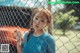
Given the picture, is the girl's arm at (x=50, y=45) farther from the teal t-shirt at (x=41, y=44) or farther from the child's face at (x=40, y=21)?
the child's face at (x=40, y=21)

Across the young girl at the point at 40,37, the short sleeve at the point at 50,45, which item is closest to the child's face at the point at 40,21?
the young girl at the point at 40,37

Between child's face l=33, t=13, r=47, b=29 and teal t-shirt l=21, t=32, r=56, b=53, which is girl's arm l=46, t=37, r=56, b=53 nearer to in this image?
teal t-shirt l=21, t=32, r=56, b=53

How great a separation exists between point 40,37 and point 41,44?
61 mm

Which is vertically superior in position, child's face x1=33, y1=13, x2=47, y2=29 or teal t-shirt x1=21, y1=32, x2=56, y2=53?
child's face x1=33, y1=13, x2=47, y2=29

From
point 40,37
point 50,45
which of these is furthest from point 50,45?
point 40,37

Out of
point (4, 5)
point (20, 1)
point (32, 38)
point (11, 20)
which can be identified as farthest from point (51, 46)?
point (4, 5)

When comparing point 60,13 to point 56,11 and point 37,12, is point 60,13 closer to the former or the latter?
point 56,11

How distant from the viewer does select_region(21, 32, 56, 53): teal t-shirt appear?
2299mm

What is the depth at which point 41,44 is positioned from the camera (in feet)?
7.62

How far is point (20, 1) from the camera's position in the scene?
3.76 metres

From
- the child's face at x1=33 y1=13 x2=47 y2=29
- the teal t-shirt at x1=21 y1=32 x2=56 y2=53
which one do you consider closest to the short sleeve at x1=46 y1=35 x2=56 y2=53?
the teal t-shirt at x1=21 y1=32 x2=56 y2=53

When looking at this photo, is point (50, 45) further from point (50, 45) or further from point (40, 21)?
point (40, 21)

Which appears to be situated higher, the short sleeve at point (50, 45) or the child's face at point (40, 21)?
the child's face at point (40, 21)

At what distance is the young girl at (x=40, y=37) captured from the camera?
7.48 ft
